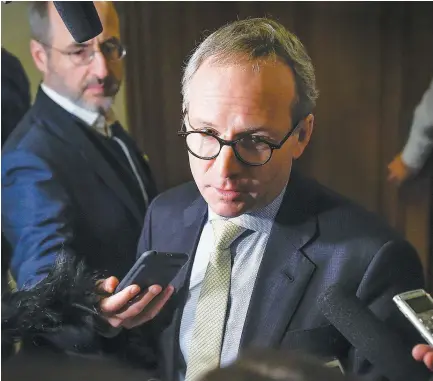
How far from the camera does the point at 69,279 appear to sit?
1190 millimetres

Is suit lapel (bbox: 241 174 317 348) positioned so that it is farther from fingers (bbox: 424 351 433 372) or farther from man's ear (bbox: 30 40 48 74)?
man's ear (bbox: 30 40 48 74)

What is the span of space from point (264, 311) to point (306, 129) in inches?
12.6

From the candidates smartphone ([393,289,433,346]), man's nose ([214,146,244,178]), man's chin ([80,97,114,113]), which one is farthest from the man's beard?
smartphone ([393,289,433,346])

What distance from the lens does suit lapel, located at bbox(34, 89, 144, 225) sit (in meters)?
1.21

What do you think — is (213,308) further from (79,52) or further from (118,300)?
(79,52)

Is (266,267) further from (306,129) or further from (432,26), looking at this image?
(432,26)

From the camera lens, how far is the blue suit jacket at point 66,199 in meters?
1.20

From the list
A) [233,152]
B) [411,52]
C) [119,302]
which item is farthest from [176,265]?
[411,52]

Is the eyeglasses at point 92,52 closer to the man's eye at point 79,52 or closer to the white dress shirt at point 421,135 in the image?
the man's eye at point 79,52

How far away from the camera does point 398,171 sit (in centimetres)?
115

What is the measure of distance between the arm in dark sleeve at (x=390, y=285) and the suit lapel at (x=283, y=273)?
0.34ft

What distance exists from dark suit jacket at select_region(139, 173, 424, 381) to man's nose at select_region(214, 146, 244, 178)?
0.10m

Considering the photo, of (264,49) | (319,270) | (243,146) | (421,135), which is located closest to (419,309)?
(319,270)

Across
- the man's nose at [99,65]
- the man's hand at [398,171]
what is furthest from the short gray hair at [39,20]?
the man's hand at [398,171]
